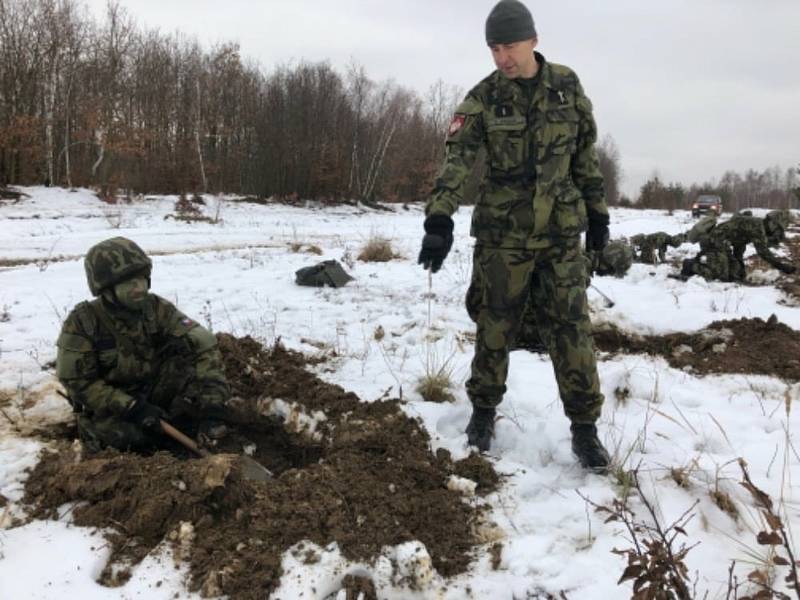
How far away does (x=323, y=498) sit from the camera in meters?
2.47

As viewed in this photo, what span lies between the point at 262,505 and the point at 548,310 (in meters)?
1.57

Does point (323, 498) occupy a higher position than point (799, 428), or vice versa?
point (799, 428)

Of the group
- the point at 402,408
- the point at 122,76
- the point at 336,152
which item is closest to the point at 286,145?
the point at 336,152

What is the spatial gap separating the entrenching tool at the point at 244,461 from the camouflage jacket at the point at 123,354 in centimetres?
25

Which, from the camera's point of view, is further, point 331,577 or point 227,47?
point 227,47

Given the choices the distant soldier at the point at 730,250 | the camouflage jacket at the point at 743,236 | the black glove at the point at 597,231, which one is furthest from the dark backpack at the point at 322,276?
the camouflage jacket at the point at 743,236

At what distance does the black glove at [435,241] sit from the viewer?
266cm

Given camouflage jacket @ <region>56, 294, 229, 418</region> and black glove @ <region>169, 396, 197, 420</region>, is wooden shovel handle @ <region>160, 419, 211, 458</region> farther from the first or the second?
black glove @ <region>169, 396, 197, 420</region>

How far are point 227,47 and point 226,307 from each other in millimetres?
25688

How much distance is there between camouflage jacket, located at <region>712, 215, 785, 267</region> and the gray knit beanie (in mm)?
5882

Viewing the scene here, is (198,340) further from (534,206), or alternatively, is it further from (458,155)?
(534,206)

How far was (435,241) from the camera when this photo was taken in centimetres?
266

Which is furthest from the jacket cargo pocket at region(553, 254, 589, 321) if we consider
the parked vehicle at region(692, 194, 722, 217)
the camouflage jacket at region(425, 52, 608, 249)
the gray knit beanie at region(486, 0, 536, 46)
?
the parked vehicle at region(692, 194, 722, 217)

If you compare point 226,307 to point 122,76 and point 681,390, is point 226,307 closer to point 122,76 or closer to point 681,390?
point 681,390
